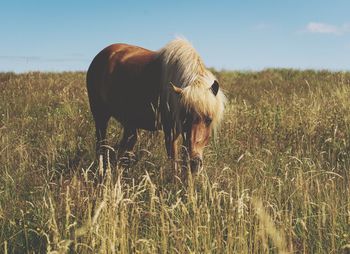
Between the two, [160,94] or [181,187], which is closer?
[181,187]

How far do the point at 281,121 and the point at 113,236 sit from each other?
470 cm

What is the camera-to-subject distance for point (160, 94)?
5.36 metres

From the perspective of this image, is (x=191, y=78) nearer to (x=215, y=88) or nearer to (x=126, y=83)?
(x=215, y=88)

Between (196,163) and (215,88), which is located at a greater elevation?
(215,88)

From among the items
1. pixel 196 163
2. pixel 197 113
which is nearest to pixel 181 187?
pixel 196 163

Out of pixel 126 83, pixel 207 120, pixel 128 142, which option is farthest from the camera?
pixel 128 142

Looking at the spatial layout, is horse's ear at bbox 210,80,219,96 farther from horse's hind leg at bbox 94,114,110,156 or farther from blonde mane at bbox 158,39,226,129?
horse's hind leg at bbox 94,114,110,156

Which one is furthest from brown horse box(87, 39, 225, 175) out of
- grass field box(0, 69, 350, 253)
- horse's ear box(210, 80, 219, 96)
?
grass field box(0, 69, 350, 253)

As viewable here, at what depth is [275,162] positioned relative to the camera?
204 inches

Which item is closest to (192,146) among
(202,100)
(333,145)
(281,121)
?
(202,100)

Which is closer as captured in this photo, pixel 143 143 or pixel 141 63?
pixel 141 63

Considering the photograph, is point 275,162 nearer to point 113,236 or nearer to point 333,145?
point 333,145

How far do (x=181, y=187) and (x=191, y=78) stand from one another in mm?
1228

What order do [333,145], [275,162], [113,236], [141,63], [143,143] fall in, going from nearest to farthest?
[113,236] → [275,162] → [333,145] → [141,63] → [143,143]
